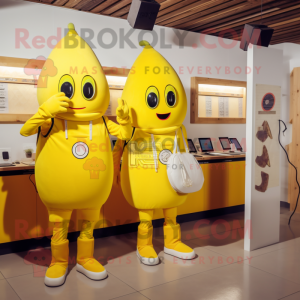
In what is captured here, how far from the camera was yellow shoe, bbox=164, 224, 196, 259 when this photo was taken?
3215 millimetres

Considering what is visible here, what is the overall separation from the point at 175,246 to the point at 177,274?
0.40 meters

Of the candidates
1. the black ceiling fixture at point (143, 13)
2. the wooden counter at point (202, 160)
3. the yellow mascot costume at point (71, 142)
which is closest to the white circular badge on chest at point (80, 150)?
the yellow mascot costume at point (71, 142)

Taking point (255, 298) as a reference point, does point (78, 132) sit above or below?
above

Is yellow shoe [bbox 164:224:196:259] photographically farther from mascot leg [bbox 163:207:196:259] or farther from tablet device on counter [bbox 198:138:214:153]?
tablet device on counter [bbox 198:138:214:153]

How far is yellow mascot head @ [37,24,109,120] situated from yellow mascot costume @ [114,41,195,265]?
376 mm

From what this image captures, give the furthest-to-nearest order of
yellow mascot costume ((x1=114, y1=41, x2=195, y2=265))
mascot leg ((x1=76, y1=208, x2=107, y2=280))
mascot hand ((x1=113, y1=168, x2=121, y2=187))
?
mascot hand ((x1=113, y1=168, x2=121, y2=187)) < yellow mascot costume ((x1=114, y1=41, x2=195, y2=265)) < mascot leg ((x1=76, y1=208, x2=107, y2=280))

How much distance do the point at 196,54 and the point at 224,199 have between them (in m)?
1.99

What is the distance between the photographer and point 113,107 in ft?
13.4

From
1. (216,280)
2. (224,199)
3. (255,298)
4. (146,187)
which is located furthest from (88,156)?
(224,199)

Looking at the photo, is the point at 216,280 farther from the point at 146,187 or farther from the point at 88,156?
the point at 88,156

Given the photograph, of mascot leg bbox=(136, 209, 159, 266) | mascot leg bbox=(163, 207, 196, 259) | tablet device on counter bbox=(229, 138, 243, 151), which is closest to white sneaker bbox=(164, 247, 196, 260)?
mascot leg bbox=(163, 207, 196, 259)

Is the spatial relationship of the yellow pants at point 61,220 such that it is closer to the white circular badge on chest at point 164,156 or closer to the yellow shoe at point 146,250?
the yellow shoe at point 146,250

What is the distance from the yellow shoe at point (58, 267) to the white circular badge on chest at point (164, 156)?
3.42 ft

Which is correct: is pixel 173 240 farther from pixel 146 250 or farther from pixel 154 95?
pixel 154 95
